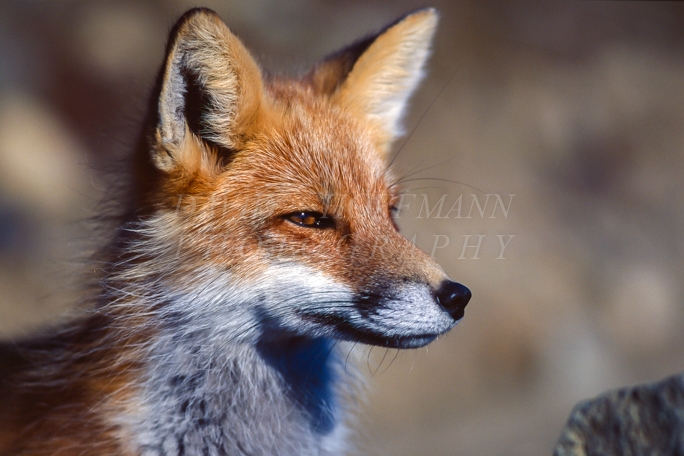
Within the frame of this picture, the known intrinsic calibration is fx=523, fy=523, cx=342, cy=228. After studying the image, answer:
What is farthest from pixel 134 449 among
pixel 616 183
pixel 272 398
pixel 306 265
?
pixel 616 183

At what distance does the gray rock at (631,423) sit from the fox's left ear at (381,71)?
1.76m

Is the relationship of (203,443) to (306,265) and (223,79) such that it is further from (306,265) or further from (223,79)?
(223,79)

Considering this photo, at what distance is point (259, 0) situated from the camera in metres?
5.28

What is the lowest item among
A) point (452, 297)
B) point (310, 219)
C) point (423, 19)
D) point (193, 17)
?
point (452, 297)

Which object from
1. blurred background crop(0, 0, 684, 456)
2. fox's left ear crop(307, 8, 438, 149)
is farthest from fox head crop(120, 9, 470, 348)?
blurred background crop(0, 0, 684, 456)

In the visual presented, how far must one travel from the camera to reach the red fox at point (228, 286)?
2.02 metres

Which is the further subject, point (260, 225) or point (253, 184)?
point (253, 184)

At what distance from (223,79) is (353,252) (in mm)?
870

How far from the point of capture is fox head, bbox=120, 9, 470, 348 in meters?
1.98

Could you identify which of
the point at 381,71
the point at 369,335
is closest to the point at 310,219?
the point at 369,335

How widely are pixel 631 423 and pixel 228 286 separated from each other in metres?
1.53

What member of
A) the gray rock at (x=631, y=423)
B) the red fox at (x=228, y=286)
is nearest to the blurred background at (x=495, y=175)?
the red fox at (x=228, y=286)

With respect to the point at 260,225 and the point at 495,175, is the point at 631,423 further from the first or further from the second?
the point at 495,175

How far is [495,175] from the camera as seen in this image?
5.51 m
